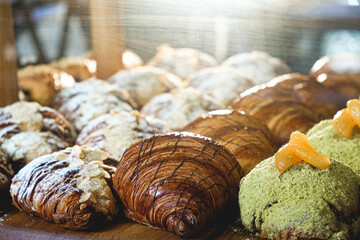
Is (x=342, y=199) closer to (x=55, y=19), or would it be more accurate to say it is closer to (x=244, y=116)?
(x=244, y=116)

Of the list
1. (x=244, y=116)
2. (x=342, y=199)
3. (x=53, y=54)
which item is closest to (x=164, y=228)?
(x=342, y=199)

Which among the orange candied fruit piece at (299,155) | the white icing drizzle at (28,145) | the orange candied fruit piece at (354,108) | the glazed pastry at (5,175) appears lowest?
the glazed pastry at (5,175)

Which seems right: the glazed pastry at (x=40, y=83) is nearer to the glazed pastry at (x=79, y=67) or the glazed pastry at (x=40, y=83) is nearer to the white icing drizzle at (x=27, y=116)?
the glazed pastry at (x=79, y=67)

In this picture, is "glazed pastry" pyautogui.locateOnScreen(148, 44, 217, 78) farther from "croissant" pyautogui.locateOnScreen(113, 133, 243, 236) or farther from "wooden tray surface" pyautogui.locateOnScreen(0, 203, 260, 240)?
"wooden tray surface" pyautogui.locateOnScreen(0, 203, 260, 240)

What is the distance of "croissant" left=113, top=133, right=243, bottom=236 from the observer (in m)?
1.20

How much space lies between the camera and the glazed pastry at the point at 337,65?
229cm

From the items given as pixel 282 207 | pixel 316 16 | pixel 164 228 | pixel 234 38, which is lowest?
pixel 164 228

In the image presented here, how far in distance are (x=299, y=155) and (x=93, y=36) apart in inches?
57.2

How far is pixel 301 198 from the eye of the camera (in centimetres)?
113

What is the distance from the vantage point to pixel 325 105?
212 centimetres

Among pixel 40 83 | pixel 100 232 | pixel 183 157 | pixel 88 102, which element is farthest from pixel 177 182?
pixel 40 83

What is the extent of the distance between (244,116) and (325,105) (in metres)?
0.62

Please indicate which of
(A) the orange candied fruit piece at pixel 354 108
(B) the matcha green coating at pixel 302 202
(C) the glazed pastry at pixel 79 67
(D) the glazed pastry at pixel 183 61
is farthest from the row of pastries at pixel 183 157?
(D) the glazed pastry at pixel 183 61

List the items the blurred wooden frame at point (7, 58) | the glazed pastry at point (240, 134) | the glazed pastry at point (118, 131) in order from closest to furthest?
the glazed pastry at point (240, 134) → the glazed pastry at point (118, 131) → the blurred wooden frame at point (7, 58)
